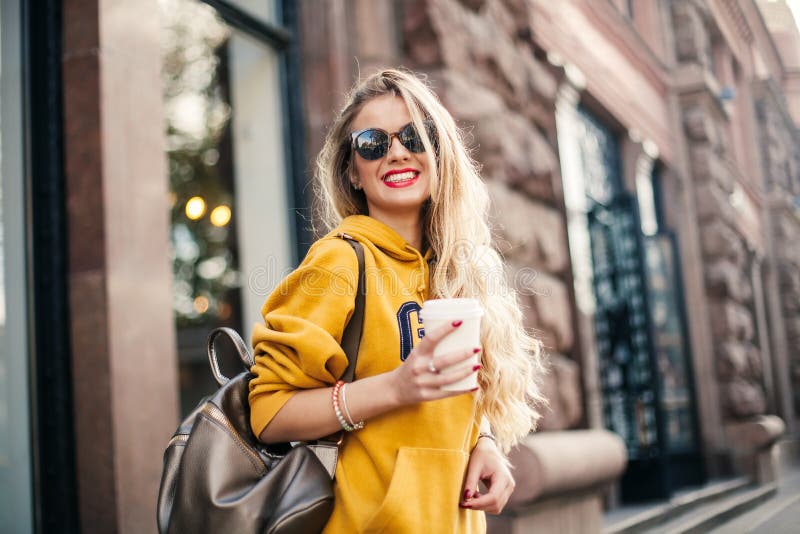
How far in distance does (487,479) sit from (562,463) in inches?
83.2

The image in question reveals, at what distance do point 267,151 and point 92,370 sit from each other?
6.62ft

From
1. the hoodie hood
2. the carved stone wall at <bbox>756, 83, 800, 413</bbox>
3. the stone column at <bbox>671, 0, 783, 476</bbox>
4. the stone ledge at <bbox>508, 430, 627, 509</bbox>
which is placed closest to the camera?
the hoodie hood

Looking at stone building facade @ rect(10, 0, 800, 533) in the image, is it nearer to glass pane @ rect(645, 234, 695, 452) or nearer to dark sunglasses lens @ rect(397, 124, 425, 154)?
glass pane @ rect(645, 234, 695, 452)

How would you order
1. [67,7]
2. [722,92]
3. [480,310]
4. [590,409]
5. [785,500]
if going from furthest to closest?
[722,92] < [785,500] < [590,409] < [67,7] < [480,310]

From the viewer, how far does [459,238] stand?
6.58 ft

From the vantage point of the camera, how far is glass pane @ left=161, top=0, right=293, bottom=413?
458 cm

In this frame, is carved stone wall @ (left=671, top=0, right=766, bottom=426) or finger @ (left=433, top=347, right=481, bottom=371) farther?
carved stone wall @ (left=671, top=0, right=766, bottom=426)

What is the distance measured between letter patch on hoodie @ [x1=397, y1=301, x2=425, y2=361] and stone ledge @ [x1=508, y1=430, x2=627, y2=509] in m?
2.08

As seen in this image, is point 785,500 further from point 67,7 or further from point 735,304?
point 67,7

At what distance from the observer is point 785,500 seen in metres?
7.83

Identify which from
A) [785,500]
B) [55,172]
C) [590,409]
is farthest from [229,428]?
[785,500]

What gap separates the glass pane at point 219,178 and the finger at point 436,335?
3.04m

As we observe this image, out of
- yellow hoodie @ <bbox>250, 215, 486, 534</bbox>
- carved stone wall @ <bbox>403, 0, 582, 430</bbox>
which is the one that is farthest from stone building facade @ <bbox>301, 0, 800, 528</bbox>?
yellow hoodie @ <bbox>250, 215, 486, 534</bbox>

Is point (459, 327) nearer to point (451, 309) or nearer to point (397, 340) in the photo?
point (451, 309)
